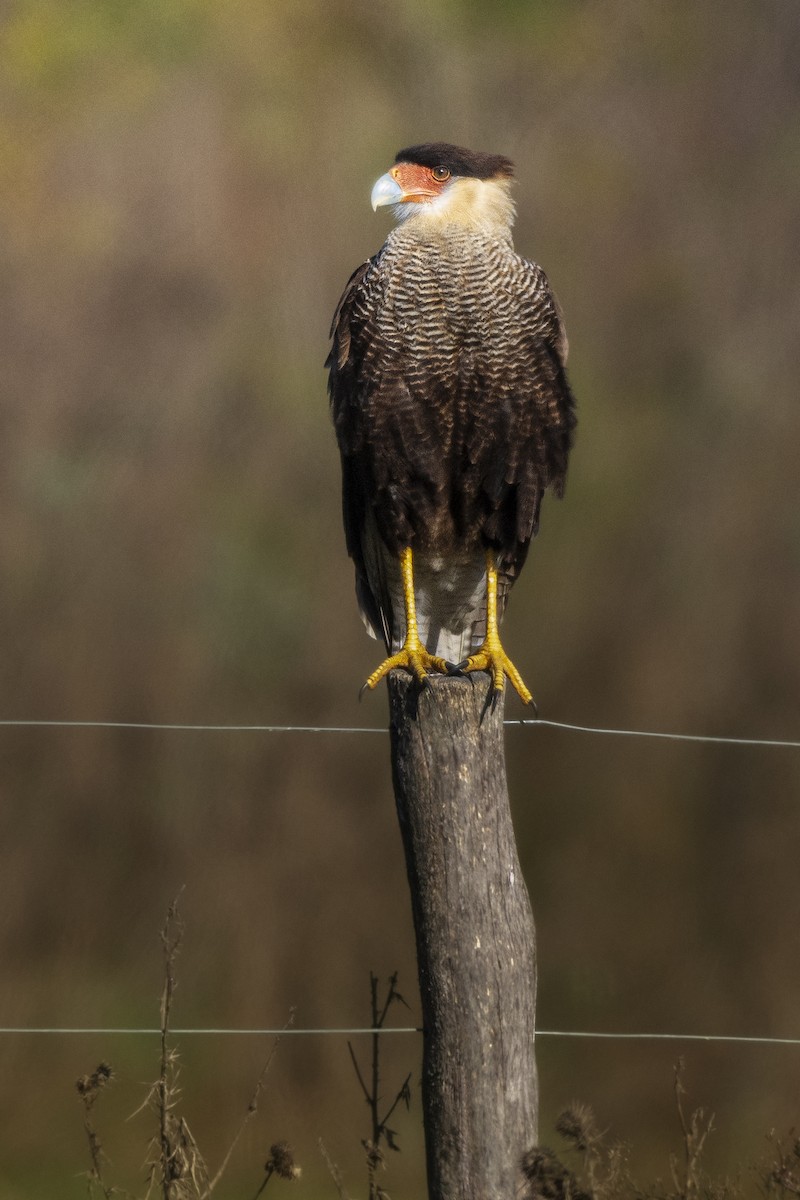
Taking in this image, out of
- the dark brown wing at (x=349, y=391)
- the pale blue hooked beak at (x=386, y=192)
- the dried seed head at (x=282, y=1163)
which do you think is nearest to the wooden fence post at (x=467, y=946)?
the dried seed head at (x=282, y=1163)

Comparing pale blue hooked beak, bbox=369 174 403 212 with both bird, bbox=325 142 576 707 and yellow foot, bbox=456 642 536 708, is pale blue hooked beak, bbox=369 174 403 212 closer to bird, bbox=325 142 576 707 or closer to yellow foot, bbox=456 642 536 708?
bird, bbox=325 142 576 707

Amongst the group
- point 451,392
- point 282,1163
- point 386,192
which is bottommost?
point 282,1163

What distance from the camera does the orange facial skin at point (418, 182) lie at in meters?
2.92

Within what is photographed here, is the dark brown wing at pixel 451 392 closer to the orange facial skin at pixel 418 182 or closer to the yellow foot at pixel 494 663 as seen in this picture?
the orange facial skin at pixel 418 182

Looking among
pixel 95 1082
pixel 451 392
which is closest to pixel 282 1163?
pixel 95 1082

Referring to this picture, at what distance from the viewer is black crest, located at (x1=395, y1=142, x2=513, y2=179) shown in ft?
9.61

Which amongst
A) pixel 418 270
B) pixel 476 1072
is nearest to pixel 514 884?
pixel 476 1072

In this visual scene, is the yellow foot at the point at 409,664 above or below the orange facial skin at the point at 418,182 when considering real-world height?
below

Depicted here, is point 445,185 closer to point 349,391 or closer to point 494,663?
point 349,391

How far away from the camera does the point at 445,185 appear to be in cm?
294

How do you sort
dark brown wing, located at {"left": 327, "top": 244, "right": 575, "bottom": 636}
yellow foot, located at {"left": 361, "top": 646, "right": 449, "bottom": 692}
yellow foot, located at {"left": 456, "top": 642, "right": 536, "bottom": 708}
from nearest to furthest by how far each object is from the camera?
1. yellow foot, located at {"left": 361, "top": 646, "right": 449, "bottom": 692}
2. yellow foot, located at {"left": 456, "top": 642, "right": 536, "bottom": 708}
3. dark brown wing, located at {"left": 327, "top": 244, "right": 575, "bottom": 636}

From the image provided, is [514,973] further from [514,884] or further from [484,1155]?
[484,1155]

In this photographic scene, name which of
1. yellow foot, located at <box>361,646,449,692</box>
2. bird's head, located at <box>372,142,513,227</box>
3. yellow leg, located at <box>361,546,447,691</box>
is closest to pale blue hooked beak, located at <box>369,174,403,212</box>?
bird's head, located at <box>372,142,513,227</box>

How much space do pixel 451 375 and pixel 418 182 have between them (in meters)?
0.45
